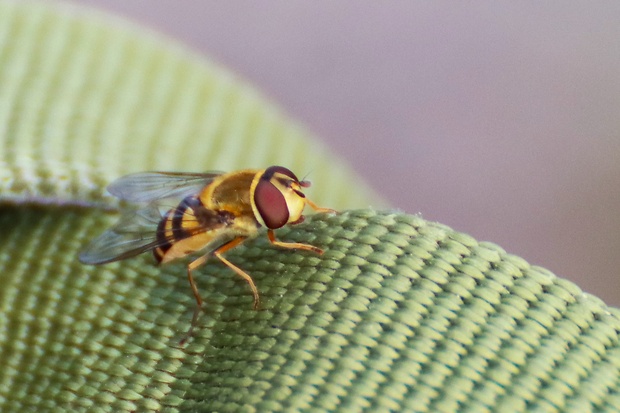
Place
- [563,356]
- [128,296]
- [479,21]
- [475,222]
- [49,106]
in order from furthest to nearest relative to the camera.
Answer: [479,21], [475,222], [49,106], [128,296], [563,356]

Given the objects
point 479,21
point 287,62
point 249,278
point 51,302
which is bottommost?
point 51,302

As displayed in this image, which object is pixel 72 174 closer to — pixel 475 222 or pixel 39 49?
pixel 39 49

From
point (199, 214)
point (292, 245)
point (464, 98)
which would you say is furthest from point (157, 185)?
point (464, 98)

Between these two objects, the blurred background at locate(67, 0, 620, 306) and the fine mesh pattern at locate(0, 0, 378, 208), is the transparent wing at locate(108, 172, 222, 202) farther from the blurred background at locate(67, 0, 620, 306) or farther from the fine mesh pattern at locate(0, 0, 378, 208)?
the blurred background at locate(67, 0, 620, 306)

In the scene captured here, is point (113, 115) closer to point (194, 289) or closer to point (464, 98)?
point (194, 289)

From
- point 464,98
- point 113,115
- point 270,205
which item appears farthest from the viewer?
point 464,98

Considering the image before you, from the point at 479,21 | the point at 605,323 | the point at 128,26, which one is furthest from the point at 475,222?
the point at 605,323

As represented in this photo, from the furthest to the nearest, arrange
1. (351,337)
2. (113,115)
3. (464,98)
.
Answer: (464,98), (113,115), (351,337)
